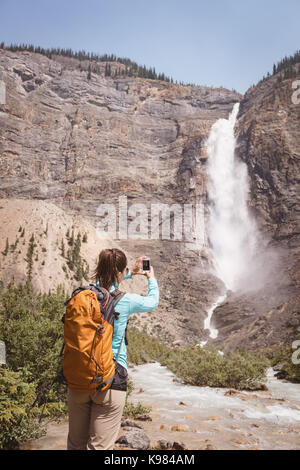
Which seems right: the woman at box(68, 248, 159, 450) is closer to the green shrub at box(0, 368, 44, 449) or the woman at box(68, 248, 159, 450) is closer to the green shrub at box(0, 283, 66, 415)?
the green shrub at box(0, 368, 44, 449)

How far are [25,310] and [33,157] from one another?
68.1 metres

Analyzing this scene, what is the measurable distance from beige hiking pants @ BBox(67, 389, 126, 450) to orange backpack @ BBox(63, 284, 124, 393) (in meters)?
0.11

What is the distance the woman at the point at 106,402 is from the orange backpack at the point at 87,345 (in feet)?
0.40

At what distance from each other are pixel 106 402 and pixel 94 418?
0.55ft

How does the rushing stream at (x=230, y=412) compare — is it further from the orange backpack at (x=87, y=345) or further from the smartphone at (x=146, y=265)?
the orange backpack at (x=87, y=345)

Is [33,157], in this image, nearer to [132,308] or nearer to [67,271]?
[67,271]

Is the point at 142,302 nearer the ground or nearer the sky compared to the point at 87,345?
nearer the sky

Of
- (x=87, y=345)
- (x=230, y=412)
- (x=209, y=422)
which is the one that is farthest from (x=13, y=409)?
(x=230, y=412)

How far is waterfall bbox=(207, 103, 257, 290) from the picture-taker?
5588 cm

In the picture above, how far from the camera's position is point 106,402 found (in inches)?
113

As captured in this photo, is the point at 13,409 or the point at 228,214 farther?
the point at 228,214

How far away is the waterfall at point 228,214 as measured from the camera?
183 feet

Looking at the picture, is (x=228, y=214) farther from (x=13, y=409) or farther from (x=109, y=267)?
(x=109, y=267)

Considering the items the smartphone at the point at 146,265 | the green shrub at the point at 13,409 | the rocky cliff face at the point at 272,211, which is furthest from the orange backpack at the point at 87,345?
the rocky cliff face at the point at 272,211
